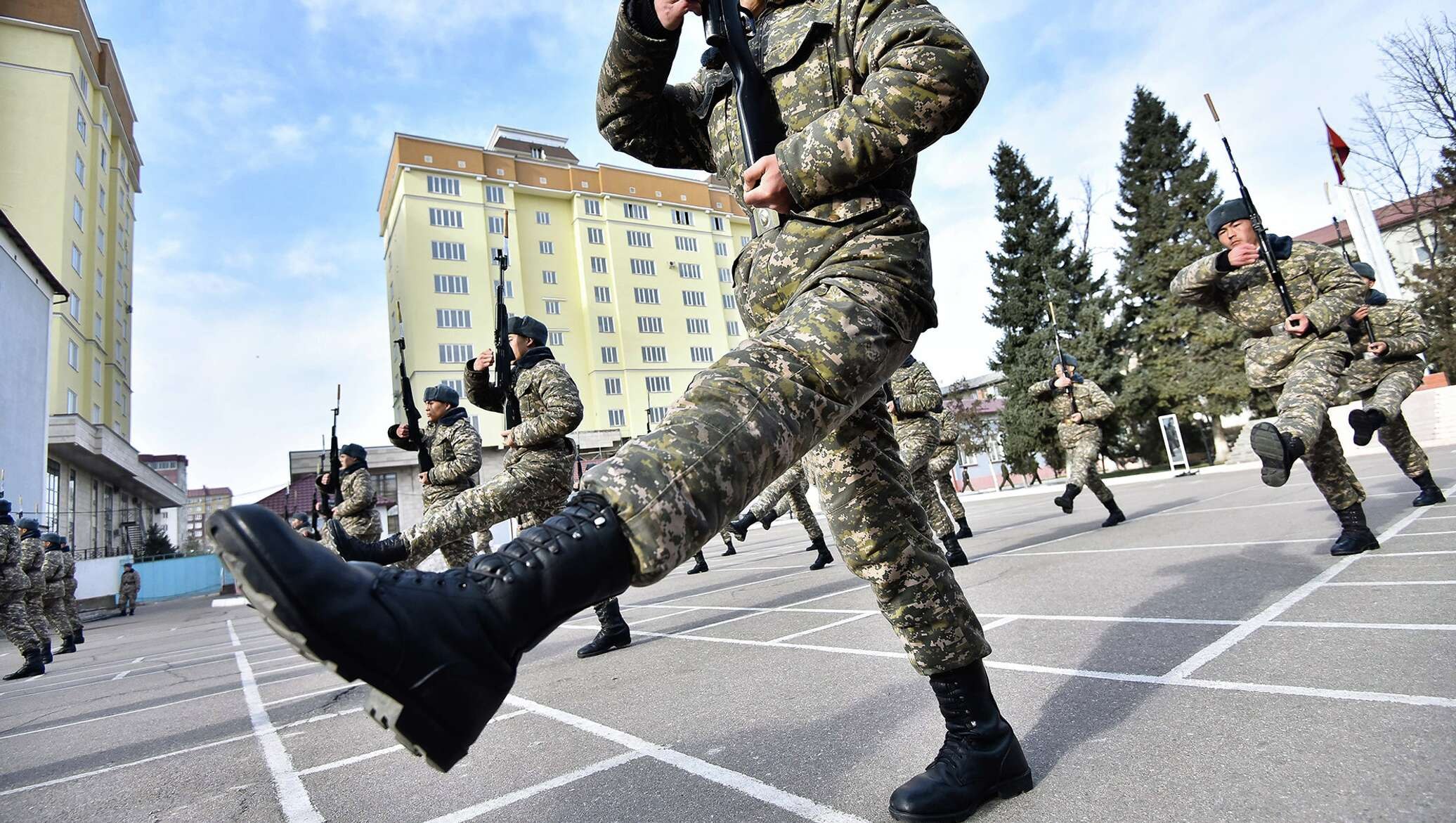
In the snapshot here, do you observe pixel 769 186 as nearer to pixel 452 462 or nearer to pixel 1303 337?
pixel 1303 337

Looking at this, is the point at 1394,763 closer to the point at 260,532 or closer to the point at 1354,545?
the point at 260,532

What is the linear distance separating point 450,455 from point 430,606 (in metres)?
6.32

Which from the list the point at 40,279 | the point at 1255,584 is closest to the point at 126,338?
the point at 40,279

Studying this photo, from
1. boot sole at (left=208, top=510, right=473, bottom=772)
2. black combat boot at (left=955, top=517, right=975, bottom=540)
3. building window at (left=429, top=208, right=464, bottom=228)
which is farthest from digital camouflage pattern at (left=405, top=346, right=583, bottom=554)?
building window at (left=429, top=208, right=464, bottom=228)

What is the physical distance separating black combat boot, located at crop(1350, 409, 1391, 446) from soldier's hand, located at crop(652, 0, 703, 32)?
17.1 feet

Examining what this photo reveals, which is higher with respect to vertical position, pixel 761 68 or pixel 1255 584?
pixel 761 68

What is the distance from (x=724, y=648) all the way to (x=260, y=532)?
3050mm

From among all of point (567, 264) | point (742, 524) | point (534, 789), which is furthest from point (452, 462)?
point (567, 264)

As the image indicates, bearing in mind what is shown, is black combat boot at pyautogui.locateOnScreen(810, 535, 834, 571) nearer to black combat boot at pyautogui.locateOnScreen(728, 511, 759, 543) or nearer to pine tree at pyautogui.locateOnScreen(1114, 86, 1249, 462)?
black combat boot at pyautogui.locateOnScreen(728, 511, 759, 543)

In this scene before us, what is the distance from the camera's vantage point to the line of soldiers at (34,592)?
26.9 ft

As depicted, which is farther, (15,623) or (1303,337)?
(15,623)

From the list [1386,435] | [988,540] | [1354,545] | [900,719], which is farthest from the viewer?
[988,540]

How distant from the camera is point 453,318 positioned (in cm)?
4559

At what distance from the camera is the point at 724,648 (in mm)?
3764
